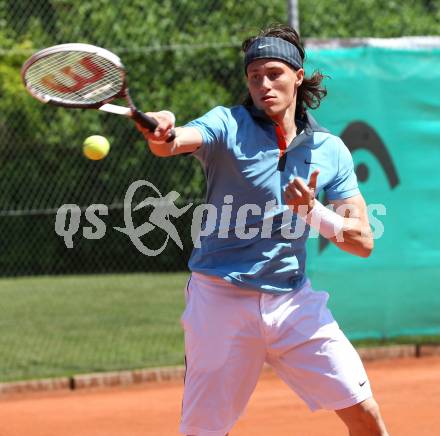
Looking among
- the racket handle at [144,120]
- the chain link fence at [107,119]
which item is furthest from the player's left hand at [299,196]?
the chain link fence at [107,119]

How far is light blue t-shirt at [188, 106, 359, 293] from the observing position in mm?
3980

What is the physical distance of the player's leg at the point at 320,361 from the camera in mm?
4016

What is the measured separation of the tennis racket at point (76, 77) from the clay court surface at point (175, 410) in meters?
2.59

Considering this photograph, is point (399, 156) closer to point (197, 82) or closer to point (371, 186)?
point (371, 186)

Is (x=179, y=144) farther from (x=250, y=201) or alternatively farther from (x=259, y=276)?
(x=259, y=276)

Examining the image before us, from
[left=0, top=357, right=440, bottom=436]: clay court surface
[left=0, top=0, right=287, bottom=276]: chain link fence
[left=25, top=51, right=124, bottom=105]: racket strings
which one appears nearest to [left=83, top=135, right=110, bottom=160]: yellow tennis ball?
[left=25, top=51, right=124, bottom=105]: racket strings

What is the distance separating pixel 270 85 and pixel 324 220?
582 millimetres

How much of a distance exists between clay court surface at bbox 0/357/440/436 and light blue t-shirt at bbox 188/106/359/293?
2053 mm

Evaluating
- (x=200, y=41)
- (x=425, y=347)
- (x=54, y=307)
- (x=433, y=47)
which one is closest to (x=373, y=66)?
(x=433, y=47)

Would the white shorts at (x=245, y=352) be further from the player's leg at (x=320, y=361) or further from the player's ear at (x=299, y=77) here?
the player's ear at (x=299, y=77)

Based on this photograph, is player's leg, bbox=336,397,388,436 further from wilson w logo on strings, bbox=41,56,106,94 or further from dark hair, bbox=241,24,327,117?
wilson w logo on strings, bbox=41,56,106,94

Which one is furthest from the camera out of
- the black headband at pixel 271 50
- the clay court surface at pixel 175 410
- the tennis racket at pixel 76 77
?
the clay court surface at pixel 175 410

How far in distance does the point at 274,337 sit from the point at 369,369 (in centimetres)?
384

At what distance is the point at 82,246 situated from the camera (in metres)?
11.8
